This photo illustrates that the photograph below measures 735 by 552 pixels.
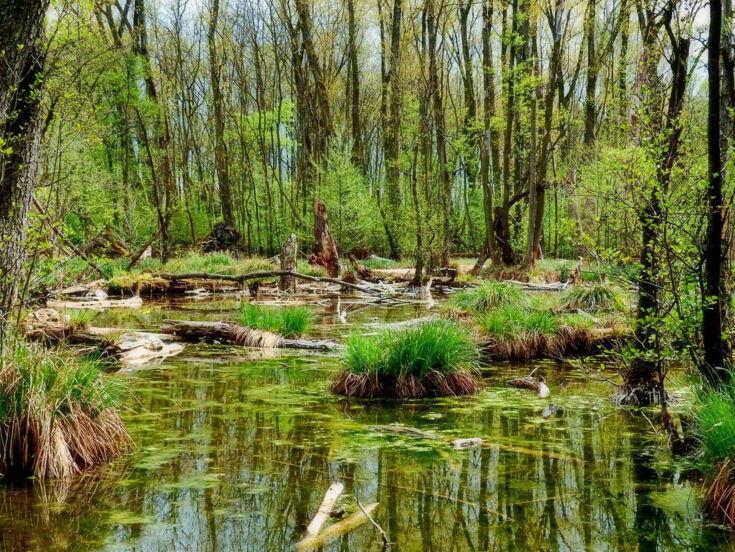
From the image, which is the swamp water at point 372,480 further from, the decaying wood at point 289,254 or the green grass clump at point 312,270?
the green grass clump at point 312,270

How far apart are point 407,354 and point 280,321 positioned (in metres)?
4.21

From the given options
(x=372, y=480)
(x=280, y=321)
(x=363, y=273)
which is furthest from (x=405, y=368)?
(x=363, y=273)

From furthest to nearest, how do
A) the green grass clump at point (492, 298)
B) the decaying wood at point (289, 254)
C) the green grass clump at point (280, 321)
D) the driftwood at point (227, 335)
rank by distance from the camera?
1. the decaying wood at point (289, 254)
2. the green grass clump at point (492, 298)
3. the green grass clump at point (280, 321)
4. the driftwood at point (227, 335)

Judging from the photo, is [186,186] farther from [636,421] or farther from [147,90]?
[636,421]

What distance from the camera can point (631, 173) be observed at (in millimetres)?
5637

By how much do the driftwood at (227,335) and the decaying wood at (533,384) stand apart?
141 inches

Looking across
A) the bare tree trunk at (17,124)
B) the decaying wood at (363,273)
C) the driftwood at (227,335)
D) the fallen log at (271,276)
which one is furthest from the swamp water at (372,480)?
the decaying wood at (363,273)

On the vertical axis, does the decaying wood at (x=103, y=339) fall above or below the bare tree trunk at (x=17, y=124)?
below

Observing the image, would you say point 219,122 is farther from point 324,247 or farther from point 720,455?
point 720,455

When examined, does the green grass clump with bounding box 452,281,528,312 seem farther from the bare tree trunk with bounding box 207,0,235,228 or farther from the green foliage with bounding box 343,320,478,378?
the bare tree trunk with bounding box 207,0,235,228

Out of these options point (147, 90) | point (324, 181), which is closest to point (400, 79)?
point (324, 181)

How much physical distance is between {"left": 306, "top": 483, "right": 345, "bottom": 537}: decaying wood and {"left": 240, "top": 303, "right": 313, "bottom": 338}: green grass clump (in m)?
7.20

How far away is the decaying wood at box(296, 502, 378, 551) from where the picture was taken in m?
3.67

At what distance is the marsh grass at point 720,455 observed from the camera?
Answer: 407 centimetres
